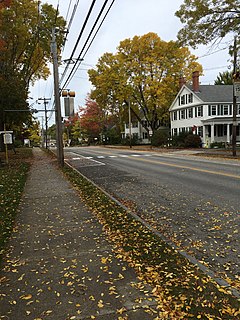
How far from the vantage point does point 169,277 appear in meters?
3.69

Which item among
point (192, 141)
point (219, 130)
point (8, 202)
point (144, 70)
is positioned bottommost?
point (8, 202)

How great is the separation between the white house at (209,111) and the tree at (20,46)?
19786 millimetres

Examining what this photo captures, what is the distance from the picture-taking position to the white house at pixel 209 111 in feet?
121

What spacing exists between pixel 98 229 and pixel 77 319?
9.46 ft

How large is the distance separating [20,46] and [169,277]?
1056 inches

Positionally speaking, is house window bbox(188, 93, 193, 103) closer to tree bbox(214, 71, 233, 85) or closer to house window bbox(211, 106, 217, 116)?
house window bbox(211, 106, 217, 116)

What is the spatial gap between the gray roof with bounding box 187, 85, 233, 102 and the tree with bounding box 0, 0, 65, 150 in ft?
67.4

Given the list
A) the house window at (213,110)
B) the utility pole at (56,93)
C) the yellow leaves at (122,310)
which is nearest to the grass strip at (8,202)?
the yellow leaves at (122,310)

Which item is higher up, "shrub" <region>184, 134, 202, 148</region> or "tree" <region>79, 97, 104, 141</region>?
"tree" <region>79, 97, 104, 141</region>

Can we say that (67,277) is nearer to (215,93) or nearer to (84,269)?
(84,269)

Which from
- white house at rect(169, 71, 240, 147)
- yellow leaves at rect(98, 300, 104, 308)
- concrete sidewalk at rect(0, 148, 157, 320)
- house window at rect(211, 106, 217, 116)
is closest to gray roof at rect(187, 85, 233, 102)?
white house at rect(169, 71, 240, 147)

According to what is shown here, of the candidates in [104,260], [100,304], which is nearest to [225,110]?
[104,260]

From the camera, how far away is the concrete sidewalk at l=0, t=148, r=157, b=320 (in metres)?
3.11

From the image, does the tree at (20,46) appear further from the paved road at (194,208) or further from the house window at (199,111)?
the house window at (199,111)
